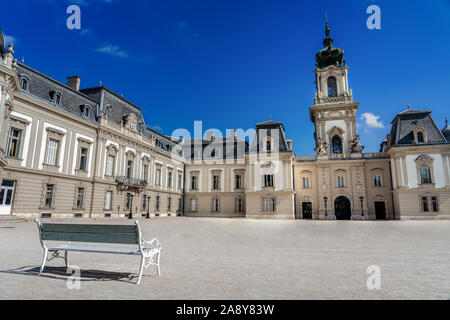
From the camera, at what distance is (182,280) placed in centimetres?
489

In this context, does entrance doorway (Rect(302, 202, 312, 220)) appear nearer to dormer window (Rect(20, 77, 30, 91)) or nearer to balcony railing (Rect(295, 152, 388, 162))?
balcony railing (Rect(295, 152, 388, 162))

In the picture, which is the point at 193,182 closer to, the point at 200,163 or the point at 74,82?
the point at 200,163

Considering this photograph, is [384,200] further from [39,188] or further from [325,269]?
[39,188]

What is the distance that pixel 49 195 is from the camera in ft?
75.5

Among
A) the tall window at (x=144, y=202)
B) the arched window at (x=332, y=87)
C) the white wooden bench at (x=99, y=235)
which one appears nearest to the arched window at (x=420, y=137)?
the arched window at (x=332, y=87)

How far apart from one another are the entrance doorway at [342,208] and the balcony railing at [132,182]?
79.2 ft

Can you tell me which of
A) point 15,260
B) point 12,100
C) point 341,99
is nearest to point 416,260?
point 15,260

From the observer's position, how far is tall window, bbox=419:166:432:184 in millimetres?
32219

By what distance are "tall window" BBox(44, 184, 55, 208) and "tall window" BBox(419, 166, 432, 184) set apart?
37675 millimetres

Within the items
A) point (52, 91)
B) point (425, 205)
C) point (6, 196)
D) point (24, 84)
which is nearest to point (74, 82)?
point (52, 91)

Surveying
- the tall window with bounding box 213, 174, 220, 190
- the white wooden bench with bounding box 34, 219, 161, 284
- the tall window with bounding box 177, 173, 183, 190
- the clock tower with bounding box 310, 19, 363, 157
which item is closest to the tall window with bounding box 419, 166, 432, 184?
the clock tower with bounding box 310, 19, 363, 157

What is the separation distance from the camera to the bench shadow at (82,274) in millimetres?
4958
